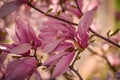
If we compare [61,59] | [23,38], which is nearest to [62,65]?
[61,59]

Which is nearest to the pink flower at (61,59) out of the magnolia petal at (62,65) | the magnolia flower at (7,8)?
the magnolia petal at (62,65)

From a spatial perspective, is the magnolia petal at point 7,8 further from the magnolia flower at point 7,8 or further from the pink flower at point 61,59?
the pink flower at point 61,59

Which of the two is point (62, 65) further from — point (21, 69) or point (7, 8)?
point (7, 8)

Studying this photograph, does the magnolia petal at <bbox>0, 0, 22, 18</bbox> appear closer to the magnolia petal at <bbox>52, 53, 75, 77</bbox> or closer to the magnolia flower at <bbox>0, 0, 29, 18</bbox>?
the magnolia flower at <bbox>0, 0, 29, 18</bbox>

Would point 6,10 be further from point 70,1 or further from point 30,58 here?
point 70,1

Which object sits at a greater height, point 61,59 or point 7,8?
point 7,8

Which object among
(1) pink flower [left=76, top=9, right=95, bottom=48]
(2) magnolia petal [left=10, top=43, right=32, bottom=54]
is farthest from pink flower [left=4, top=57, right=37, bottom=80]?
(1) pink flower [left=76, top=9, right=95, bottom=48]

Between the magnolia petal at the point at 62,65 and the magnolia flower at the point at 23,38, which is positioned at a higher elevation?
the magnolia flower at the point at 23,38
